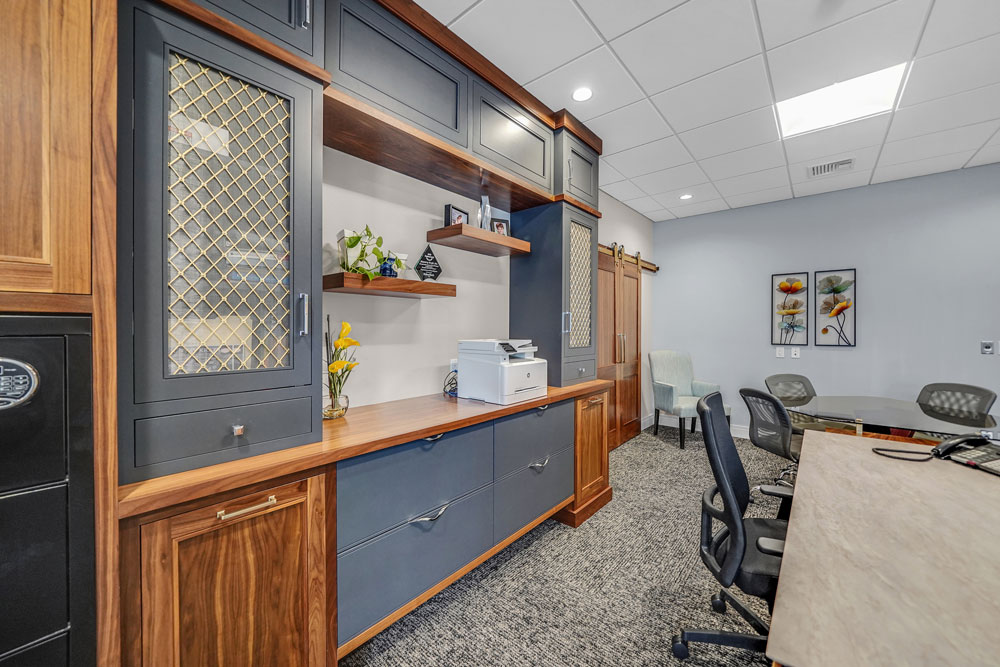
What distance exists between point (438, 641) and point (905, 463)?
2.27 m

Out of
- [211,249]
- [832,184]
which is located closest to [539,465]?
[211,249]

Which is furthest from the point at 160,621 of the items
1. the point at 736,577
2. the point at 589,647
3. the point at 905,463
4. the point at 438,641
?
the point at 905,463

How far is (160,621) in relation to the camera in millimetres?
1135

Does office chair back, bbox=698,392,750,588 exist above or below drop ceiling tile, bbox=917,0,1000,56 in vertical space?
below

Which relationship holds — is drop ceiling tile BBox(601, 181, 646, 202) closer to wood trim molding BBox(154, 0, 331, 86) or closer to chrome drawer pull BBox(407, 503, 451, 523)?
wood trim molding BBox(154, 0, 331, 86)

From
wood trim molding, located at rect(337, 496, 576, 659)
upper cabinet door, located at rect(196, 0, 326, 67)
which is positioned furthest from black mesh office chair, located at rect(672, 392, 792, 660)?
upper cabinet door, located at rect(196, 0, 326, 67)

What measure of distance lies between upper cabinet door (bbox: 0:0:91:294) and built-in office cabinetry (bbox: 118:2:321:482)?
0.54 feet

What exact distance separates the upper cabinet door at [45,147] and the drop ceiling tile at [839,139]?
13.7ft

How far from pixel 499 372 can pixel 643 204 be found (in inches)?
145

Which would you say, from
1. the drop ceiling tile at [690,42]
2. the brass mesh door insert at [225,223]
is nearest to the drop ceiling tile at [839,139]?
the drop ceiling tile at [690,42]

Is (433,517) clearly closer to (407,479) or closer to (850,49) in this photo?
(407,479)

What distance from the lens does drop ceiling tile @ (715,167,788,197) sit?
3939 millimetres

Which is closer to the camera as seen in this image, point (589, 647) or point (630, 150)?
point (589, 647)

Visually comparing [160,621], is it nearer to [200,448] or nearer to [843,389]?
[200,448]
